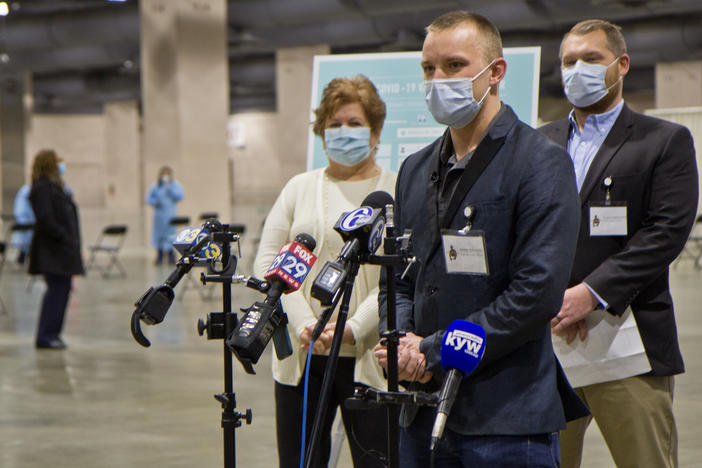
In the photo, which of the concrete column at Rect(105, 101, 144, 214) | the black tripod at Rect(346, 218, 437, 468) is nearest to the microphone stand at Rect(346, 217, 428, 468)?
the black tripod at Rect(346, 218, 437, 468)

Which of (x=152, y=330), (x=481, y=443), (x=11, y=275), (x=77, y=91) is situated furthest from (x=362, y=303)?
(x=77, y=91)

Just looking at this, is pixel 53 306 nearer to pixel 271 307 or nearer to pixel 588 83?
pixel 588 83

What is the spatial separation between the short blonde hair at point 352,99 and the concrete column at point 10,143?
19921mm

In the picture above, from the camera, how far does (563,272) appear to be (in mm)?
1716

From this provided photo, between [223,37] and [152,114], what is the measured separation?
1.85 metres

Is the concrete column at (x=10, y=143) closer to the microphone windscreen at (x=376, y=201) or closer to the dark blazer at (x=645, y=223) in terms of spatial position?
the dark blazer at (x=645, y=223)

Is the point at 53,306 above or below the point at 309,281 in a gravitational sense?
below

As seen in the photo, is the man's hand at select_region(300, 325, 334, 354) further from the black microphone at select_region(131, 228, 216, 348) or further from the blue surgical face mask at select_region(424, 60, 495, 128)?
the blue surgical face mask at select_region(424, 60, 495, 128)

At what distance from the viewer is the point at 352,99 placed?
107 inches

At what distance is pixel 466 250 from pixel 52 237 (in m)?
5.85

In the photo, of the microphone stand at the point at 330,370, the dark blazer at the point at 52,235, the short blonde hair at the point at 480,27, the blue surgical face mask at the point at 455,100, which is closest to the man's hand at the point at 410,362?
the microphone stand at the point at 330,370

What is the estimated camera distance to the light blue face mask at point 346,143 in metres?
2.72

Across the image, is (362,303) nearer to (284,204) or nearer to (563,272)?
(284,204)

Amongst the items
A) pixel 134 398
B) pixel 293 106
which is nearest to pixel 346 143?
pixel 134 398
